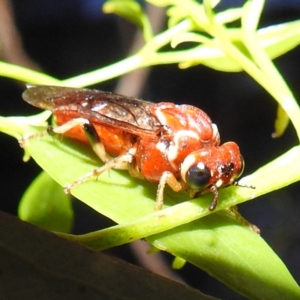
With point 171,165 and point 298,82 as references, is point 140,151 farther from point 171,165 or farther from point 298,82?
point 298,82

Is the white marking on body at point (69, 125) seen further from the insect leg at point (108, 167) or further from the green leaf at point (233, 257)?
the green leaf at point (233, 257)

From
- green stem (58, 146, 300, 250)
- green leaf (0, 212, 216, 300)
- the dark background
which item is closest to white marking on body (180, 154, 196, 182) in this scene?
green stem (58, 146, 300, 250)

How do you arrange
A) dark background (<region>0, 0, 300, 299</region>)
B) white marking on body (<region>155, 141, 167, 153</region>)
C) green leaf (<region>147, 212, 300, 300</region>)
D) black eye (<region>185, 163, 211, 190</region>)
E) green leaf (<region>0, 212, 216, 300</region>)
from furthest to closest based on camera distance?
dark background (<region>0, 0, 300, 299</region>), white marking on body (<region>155, 141, 167, 153</region>), black eye (<region>185, 163, 211, 190</region>), green leaf (<region>147, 212, 300, 300</region>), green leaf (<region>0, 212, 216, 300</region>)

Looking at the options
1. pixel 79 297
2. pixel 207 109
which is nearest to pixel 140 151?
pixel 79 297

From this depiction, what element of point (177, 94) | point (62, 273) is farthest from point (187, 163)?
point (177, 94)

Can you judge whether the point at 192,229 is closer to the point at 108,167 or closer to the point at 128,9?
the point at 108,167

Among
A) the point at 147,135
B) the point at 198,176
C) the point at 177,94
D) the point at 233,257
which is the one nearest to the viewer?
the point at 233,257

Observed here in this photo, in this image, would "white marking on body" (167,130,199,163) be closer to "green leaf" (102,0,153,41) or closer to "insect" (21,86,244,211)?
"insect" (21,86,244,211)
